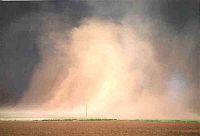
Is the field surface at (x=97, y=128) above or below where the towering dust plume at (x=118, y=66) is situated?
below

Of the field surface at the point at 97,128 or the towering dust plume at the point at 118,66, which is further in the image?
the towering dust plume at the point at 118,66

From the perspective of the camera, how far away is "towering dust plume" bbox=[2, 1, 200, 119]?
6.29 meters

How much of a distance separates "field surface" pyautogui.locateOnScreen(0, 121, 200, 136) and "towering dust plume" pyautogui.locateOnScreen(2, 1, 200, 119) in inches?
5.0

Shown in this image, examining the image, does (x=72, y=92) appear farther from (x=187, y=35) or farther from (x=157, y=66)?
(x=187, y=35)

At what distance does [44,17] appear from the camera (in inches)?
252

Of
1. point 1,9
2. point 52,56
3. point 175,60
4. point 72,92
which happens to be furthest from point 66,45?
point 175,60

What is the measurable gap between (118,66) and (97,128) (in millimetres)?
1005

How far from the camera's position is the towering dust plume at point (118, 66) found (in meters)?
6.29

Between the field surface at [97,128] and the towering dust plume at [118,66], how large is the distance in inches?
5.0

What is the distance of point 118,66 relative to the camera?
635cm

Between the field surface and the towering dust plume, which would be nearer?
the field surface

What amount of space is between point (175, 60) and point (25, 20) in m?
2.42

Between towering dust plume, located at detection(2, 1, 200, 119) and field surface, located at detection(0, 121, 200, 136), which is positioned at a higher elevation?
towering dust plume, located at detection(2, 1, 200, 119)

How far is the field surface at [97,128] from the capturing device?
6.04m
